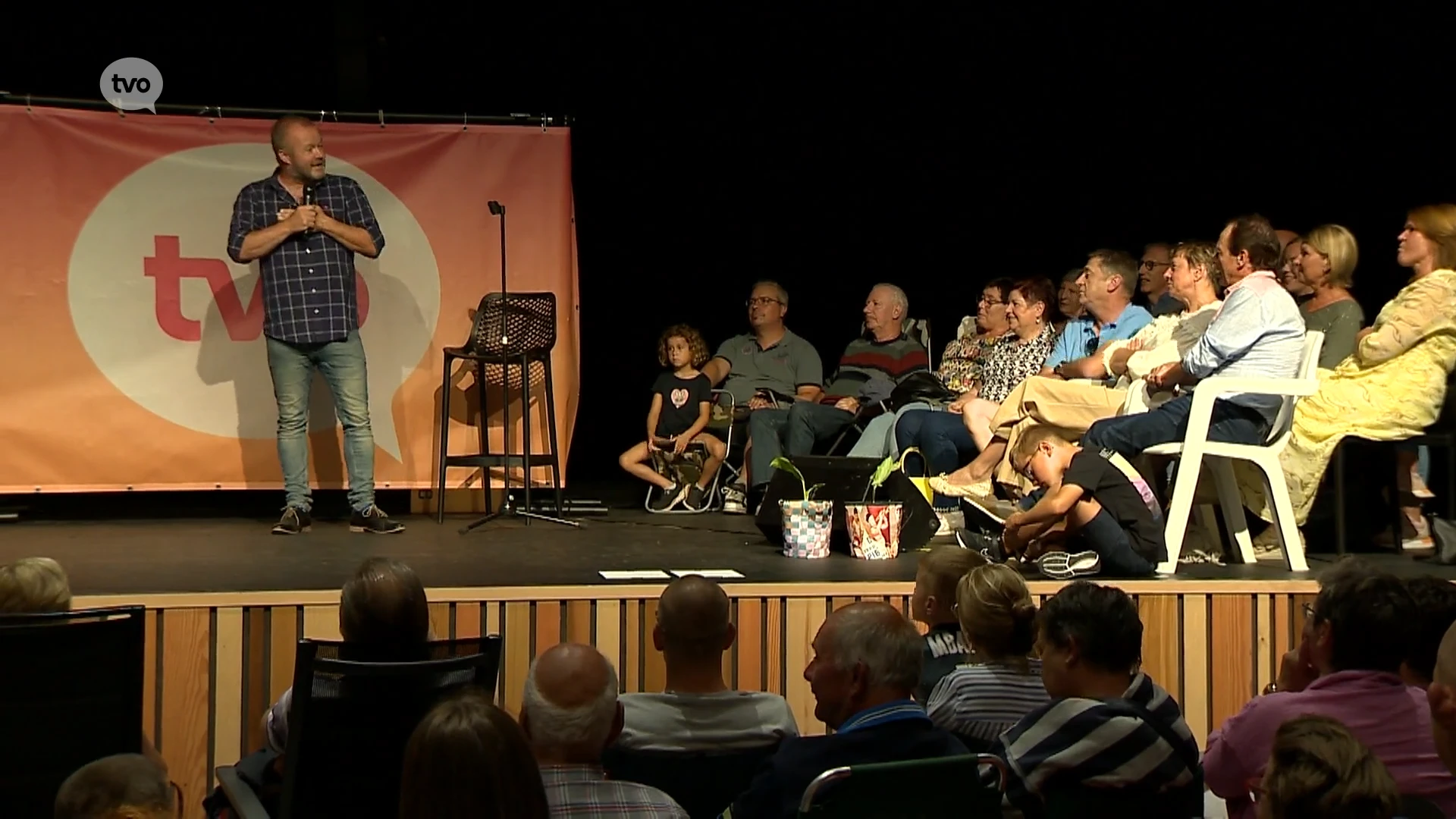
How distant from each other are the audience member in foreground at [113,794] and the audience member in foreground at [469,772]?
365 mm

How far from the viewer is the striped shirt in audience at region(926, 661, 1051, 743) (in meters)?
2.55

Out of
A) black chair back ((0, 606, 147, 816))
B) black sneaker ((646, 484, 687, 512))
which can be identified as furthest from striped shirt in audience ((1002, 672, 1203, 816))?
black sneaker ((646, 484, 687, 512))

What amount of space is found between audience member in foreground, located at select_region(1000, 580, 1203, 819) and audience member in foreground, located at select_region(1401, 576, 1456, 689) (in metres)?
0.37

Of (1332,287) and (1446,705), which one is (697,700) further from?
(1332,287)

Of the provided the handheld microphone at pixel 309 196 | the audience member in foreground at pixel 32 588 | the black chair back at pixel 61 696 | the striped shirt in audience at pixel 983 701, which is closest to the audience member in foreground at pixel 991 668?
the striped shirt in audience at pixel 983 701

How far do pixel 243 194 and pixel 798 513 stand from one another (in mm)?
2430

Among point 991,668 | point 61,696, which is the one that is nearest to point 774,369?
point 991,668

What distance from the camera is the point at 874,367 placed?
677cm

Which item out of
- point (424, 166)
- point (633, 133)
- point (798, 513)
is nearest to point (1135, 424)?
point (798, 513)

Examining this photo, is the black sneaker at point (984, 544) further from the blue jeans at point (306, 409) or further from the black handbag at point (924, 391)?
the blue jeans at point (306, 409)

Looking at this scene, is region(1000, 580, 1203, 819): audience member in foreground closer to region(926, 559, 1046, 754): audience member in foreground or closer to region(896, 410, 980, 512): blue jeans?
region(926, 559, 1046, 754): audience member in foreground

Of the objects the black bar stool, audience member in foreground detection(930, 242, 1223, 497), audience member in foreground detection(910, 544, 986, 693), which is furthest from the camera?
the black bar stool

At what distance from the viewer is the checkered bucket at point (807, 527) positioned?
4.77 metres

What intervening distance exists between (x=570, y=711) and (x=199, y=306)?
187 inches
